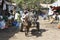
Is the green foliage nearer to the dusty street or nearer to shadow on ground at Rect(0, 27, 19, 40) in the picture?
shadow on ground at Rect(0, 27, 19, 40)

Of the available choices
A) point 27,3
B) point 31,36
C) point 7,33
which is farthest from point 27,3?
point 31,36

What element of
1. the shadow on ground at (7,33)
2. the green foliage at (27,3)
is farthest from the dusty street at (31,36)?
the green foliage at (27,3)

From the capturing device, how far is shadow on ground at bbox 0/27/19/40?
42.2 ft

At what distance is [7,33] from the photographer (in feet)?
45.8

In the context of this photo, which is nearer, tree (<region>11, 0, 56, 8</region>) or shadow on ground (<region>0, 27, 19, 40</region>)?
shadow on ground (<region>0, 27, 19, 40</region>)

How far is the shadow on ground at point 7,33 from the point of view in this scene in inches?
506

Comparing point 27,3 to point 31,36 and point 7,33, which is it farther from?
point 31,36

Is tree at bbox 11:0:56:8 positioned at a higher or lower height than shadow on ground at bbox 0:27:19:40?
higher

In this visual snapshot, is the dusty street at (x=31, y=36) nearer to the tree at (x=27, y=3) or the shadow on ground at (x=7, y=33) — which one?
the shadow on ground at (x=7, y=33)

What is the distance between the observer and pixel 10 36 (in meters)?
13.1

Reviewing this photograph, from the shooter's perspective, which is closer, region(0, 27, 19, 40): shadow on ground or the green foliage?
region(0, 27, 19, 40): shadow on ground

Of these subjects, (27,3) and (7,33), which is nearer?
(7,33)

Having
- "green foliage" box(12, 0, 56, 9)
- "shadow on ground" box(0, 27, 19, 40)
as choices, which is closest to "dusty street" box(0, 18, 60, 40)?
"shadow on ground" box(0, 27, 19, 40)

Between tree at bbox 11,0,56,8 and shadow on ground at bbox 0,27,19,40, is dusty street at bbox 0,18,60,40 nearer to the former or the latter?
shadow on ground at bbox 0,27,19,40
